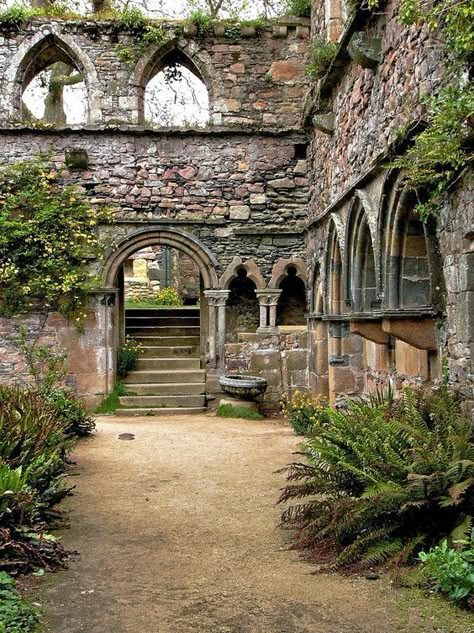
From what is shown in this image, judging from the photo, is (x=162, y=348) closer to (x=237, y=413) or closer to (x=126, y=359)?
(x=126, y=359)

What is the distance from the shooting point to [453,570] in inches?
124

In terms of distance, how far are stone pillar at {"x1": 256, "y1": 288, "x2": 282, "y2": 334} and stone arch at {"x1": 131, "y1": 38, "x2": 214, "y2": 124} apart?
3.11 m

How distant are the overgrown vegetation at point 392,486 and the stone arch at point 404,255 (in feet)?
4.15

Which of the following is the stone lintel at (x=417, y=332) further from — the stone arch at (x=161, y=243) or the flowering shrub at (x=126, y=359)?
the flowering shrub at (x=126, y=359)

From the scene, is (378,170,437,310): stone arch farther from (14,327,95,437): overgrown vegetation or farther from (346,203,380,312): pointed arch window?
(14,327,95,437): overgrown vegetation

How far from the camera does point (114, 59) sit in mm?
11500

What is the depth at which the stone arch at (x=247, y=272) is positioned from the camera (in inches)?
459

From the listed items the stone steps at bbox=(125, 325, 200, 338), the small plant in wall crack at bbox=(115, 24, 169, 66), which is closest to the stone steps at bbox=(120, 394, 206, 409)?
the stone steps at bbox=(125, 325, 200, 338)

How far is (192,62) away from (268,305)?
14.1 feet

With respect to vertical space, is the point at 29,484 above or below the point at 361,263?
below

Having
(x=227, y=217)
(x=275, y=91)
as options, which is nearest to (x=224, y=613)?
(x=227, y=217)

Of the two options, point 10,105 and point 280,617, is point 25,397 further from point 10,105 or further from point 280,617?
point 10,105

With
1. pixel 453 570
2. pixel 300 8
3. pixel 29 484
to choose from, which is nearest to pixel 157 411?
pixel 29 484

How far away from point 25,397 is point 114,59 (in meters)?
6.77
